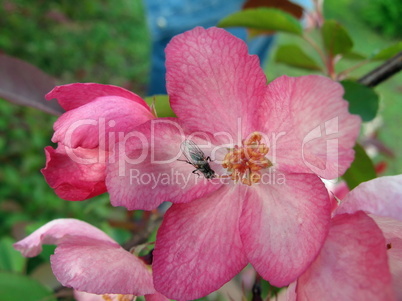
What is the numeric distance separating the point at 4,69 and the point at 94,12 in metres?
3.35

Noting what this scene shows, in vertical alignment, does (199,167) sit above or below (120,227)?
above

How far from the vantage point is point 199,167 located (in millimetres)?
570

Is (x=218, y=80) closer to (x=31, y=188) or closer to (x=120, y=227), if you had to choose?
(x=120, y=227)

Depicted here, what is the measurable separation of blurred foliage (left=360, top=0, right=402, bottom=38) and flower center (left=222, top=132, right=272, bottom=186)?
21.6 feet

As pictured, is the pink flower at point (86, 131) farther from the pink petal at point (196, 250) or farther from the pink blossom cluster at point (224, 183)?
the pink petal at point (196, 250)

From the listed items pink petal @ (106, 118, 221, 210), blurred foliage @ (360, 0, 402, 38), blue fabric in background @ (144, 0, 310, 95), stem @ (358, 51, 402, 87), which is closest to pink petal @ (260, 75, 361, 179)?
pink petal @ (106, 118, 221, 210)

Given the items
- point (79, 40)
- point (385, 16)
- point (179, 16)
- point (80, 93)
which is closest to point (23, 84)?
point (80, 93)

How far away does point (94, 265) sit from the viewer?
1.76ft

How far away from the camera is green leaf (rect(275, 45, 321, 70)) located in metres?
1.12

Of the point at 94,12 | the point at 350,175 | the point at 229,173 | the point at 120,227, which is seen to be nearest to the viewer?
the point at 229,173

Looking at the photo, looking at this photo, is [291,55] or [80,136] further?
[291,55]

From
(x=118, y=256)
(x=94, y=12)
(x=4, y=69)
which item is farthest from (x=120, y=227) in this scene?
(x=94, y=12)

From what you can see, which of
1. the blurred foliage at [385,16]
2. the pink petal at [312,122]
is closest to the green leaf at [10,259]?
the pink petal at [312,122]

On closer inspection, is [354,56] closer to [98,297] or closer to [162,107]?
[162,107]
